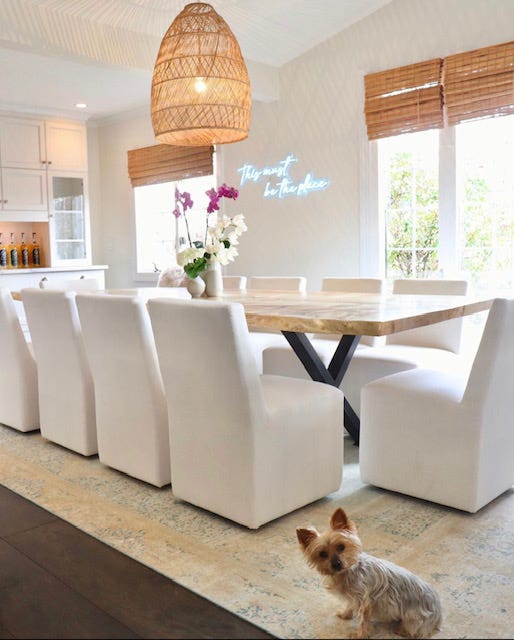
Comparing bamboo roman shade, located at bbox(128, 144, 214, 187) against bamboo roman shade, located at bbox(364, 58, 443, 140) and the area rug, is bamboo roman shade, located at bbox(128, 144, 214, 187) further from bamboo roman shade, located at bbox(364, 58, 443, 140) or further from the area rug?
the area rug

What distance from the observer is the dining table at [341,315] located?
2389mm

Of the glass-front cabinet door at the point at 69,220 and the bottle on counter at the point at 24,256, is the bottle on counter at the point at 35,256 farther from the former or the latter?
the glass-front cabinet door at the point at 69,220

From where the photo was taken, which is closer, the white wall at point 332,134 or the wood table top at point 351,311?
the wood table top at point 351,311

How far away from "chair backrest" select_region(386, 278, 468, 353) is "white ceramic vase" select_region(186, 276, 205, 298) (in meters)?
1.14

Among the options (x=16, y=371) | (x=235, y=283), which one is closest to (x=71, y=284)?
A: (x=16, y=371)

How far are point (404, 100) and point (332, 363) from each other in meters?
2.54

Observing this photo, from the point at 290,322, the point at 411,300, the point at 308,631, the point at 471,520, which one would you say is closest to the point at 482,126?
the point at 411,300

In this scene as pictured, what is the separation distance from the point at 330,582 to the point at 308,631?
151 mm

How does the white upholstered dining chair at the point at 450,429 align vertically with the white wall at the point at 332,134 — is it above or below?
below

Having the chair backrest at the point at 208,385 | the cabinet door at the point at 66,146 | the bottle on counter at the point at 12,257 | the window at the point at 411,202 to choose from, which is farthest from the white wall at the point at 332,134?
the chair backrest at the point at 208,385

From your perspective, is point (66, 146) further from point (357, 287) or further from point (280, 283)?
point (357, 287)

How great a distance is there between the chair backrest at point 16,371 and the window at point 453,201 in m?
2.87

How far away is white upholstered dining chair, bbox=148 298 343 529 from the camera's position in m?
2.25

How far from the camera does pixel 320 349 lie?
3760 mm
